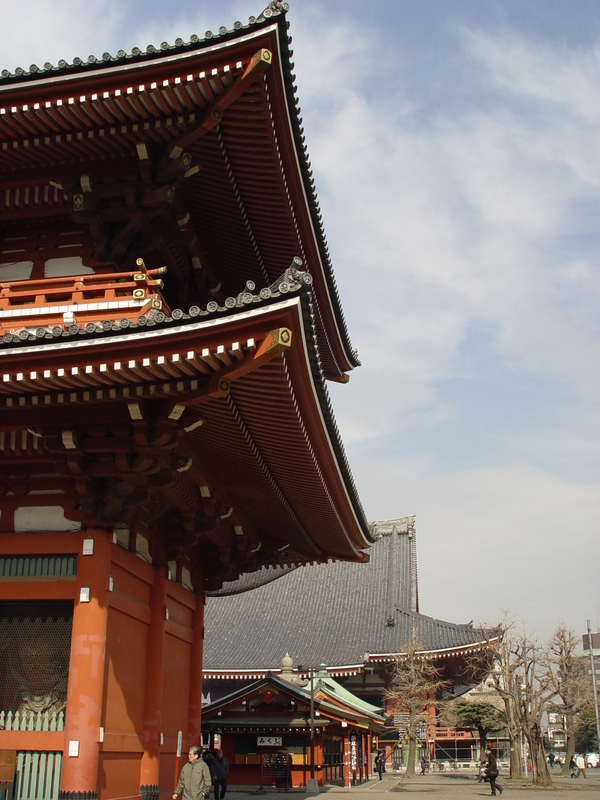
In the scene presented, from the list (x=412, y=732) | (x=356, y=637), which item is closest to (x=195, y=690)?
(x=412, y=732)

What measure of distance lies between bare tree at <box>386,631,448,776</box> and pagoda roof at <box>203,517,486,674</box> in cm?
97

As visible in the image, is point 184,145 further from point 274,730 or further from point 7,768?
point 274,730

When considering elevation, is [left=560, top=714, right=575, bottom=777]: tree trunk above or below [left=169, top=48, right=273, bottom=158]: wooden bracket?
below

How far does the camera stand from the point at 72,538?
11547 mm

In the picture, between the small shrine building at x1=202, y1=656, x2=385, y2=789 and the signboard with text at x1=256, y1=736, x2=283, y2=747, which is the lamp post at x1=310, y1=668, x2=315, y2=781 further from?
the signboard with text at x1=256, y1=736, x2=283, y2=747

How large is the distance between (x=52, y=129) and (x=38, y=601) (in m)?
7.28

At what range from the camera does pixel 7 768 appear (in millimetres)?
10578

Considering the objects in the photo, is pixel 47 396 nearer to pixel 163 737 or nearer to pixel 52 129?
pixel 52 129

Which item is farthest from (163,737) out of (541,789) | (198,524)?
(541,789)

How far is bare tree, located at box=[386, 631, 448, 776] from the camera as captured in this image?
125ft

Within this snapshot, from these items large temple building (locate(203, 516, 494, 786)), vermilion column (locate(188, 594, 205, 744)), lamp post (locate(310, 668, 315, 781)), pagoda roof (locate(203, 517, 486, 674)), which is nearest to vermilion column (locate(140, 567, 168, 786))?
vermilion column (locate(188, 594, 205, 744))

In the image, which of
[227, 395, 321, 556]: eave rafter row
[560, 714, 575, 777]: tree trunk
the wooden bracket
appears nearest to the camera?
the wooden bracket

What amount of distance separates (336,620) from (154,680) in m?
40.0

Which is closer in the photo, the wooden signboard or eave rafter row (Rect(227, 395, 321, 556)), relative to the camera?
the wooden signboard
